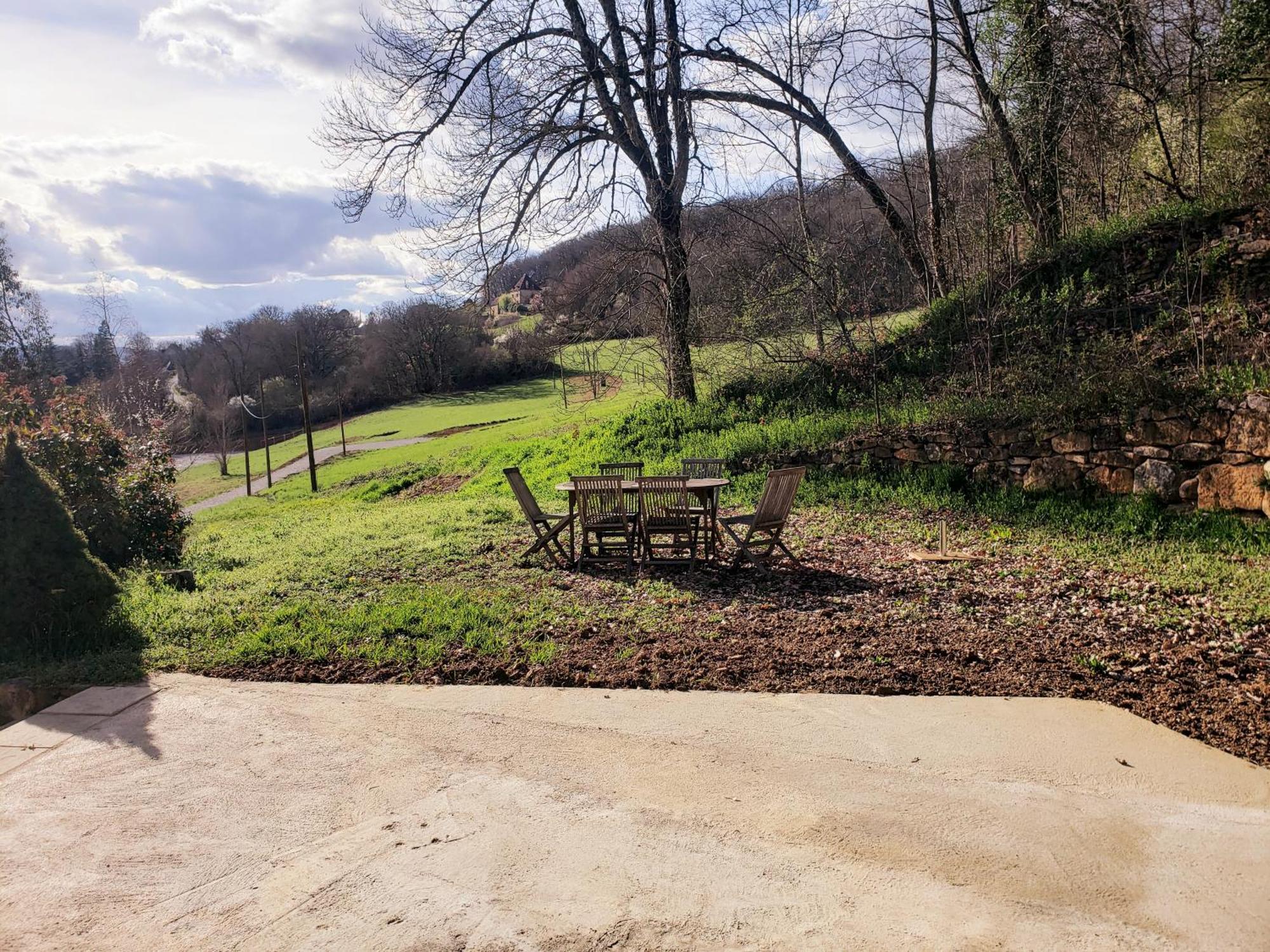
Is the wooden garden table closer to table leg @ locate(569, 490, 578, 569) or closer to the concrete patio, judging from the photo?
table leg @ locate(569, 490, 578, 569)

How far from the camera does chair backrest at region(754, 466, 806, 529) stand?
773cm

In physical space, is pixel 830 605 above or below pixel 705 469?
below

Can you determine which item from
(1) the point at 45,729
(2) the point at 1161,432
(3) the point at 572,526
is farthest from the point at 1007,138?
(1) the point at 45,729

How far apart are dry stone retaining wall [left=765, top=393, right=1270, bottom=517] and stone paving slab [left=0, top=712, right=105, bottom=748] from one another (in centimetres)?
925

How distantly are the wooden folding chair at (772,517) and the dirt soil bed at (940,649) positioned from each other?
71cm

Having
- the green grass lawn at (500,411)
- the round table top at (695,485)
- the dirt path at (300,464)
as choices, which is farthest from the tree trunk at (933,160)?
the dirt path at (300,464)

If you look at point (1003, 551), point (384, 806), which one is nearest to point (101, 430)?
point (384, 806)

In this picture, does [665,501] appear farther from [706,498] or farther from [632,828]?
[632,828]

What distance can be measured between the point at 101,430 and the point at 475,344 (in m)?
52.2

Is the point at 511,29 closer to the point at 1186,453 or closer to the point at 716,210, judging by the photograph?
the point at 716,210

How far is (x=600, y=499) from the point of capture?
8523mm

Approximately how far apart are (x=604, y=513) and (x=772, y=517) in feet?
5.81

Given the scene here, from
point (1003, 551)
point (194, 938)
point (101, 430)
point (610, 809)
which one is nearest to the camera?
point (194, 938)

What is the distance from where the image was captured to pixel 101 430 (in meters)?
10.8
